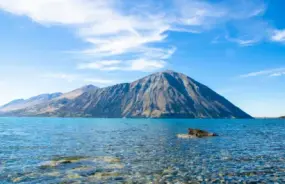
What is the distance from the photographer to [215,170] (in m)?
31.3

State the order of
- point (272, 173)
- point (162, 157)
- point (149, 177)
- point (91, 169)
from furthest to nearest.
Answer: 1. point (162, 157)
2. point (91, 169)
3. point (272, 173)
4. point (149, 177)

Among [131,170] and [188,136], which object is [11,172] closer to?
[131,170]

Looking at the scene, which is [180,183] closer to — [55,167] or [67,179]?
[67,179]

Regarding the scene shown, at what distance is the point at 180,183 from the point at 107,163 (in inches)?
506

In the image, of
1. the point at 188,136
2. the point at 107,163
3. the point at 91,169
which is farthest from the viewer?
the point at 188,136

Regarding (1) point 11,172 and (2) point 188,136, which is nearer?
(1) point 11,172

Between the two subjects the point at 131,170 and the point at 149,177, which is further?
the point at 131,170

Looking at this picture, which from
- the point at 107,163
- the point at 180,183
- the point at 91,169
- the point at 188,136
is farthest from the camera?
the point at 188,136

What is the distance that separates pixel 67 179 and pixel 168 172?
34.8 ft

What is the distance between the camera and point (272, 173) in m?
29.7

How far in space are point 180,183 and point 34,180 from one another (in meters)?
13.6

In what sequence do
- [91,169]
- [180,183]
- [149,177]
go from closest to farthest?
[180,183]
[149,177]
[91,169]

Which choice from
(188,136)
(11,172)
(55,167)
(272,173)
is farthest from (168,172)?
(188,136)

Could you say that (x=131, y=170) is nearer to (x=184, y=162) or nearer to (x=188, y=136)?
(x=184, y=162)
